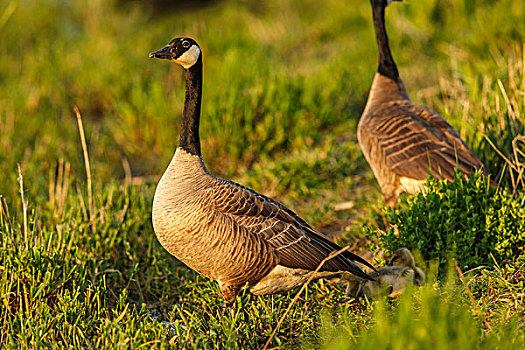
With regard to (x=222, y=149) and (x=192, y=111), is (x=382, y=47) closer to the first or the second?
(x=222, y=149)

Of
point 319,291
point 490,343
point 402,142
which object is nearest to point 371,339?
point 490,343

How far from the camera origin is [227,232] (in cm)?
359

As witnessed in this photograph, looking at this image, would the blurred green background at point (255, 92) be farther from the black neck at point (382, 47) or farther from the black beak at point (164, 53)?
the black beak at point (164, 53)

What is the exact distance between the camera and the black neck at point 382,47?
5.80m

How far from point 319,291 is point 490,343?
187 centimetres

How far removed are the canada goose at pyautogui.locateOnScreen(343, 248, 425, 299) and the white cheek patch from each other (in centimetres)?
202

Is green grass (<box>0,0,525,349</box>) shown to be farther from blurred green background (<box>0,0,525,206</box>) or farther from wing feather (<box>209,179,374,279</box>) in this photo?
wing feather (<box>209,179,374,279</box>)

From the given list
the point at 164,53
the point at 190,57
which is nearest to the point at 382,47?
the point at 190,57

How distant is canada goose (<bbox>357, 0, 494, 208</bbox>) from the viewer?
468 centimetres

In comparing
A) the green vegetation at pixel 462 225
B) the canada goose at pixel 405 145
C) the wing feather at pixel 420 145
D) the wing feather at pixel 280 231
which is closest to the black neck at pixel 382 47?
the canada goose at pixel 405 145

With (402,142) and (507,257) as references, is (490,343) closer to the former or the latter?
(507,257)

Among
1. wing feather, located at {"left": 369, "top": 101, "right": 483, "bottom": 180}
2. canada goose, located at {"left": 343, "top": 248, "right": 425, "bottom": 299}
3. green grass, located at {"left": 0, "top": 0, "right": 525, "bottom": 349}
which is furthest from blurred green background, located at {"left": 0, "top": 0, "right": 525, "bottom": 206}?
canada goose, located at {"left": 343, "top": 248, "right": 425, "bottom": 299}

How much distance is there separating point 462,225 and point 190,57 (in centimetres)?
250

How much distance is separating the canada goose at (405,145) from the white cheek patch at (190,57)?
2.09 metres
